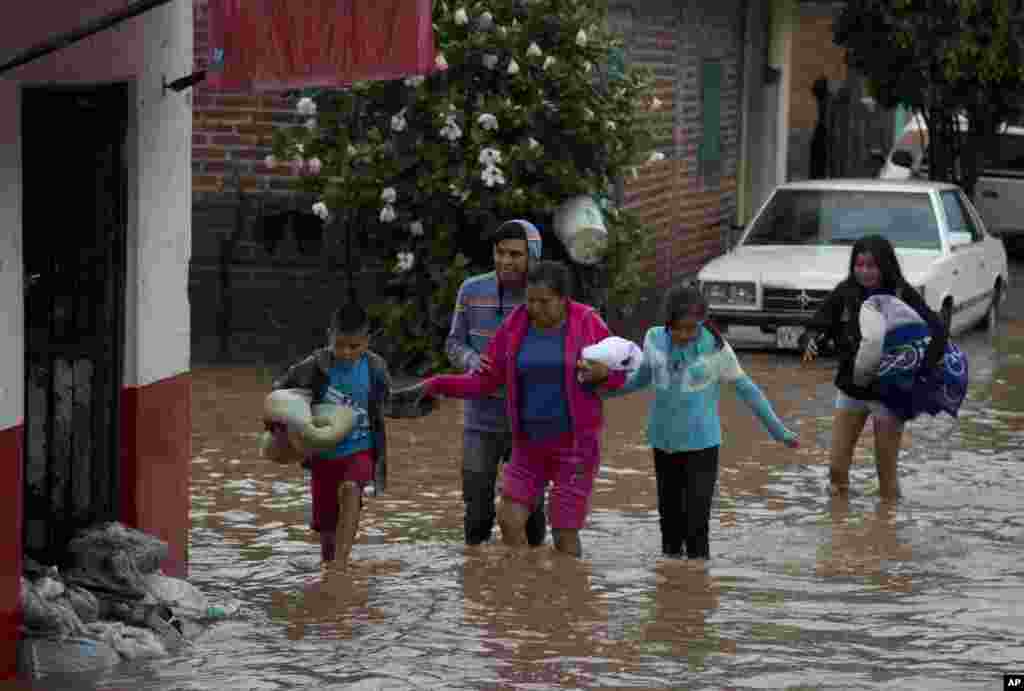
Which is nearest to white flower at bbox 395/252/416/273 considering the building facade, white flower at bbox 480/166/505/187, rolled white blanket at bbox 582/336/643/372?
white flower at bbox 480/166/505/187

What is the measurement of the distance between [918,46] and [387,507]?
13188 mm

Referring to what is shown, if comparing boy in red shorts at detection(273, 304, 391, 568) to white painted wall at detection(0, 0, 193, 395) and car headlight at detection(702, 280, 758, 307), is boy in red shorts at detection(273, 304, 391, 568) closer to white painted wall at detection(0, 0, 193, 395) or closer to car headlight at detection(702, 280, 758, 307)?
white painted wall at detection(0, 0, 193, 395)

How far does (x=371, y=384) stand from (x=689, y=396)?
1448mm

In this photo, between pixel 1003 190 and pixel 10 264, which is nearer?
pixel 10 264

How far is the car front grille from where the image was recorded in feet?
59.8

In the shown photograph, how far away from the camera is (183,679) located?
8.45 meters

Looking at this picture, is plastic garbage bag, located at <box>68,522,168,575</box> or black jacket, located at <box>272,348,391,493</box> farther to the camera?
black jacket, located at <box>272,348,391,493</box>

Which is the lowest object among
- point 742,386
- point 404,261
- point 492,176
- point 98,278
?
point 742,386

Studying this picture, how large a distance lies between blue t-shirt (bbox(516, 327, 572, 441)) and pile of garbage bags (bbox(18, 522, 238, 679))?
4.95 feet

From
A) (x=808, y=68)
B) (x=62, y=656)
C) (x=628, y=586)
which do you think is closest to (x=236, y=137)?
(x=628, y=586)

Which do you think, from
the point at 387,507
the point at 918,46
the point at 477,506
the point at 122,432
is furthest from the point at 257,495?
the point at 918,46

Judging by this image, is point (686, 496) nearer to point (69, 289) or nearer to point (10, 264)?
point (69, 289)

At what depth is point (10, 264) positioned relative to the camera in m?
8.27

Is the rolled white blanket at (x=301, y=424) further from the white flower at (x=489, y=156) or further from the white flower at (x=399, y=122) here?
the white flower at (x=399, y=122)
